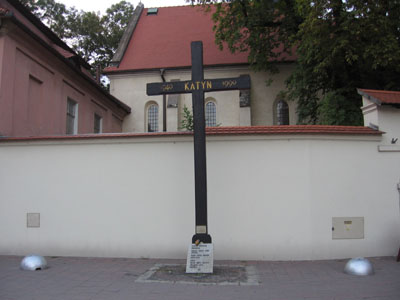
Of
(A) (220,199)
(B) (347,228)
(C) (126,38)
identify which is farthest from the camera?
(C) (126,38)

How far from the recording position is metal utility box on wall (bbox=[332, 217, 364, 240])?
7.50 m

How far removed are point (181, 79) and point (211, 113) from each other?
2900 mm

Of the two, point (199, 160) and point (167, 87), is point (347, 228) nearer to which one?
point (199, 160)

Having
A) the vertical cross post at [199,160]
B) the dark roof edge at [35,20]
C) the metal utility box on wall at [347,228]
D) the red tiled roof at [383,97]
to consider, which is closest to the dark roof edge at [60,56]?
the dark roof edge at [35,20]

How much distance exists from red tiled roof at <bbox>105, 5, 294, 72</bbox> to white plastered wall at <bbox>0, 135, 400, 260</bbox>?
43.2 feet

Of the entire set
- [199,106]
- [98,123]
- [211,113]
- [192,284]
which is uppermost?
[211,113]

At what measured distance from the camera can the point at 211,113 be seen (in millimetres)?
20516

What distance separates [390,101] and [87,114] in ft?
42.0

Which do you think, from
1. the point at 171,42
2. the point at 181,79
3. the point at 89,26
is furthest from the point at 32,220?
the point at 89,26

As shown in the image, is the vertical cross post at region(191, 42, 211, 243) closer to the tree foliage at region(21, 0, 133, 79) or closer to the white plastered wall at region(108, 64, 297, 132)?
the white plastered wall at region(108, 64, 297, 132)

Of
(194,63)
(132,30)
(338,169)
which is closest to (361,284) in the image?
(338,169)

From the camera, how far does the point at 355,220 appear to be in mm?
7586

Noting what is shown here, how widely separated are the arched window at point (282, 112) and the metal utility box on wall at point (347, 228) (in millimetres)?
12935

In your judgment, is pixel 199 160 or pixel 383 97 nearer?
pixel 199 160
